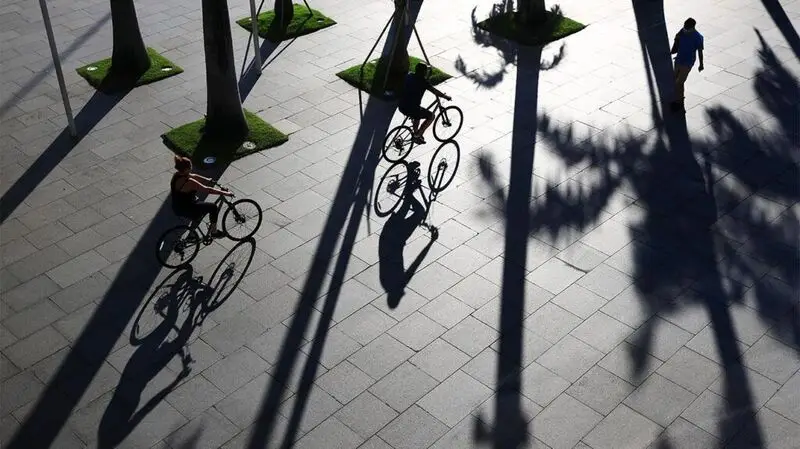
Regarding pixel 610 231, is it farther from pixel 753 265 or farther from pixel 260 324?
pixel 260 324

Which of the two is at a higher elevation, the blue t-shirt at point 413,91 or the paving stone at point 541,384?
the blue t-shirt at point 413,91

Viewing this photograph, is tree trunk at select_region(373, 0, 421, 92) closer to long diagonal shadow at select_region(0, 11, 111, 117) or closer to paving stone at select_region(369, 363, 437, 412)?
long diagonal shadow at select_region(0, 11, 111, 117)

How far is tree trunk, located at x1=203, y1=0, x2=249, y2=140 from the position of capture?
15.6 metres

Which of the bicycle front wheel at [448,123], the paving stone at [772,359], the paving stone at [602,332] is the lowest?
the bicycle front wheel at [448,123]

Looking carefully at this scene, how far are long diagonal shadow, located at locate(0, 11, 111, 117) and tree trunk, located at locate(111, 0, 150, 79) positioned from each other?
1413 mm

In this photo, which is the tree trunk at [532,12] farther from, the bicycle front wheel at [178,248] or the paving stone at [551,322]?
the bicycle front wheel at [178,248]

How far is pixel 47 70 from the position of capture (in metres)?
18.6

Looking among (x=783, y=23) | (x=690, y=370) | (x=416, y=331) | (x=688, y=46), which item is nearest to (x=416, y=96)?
(x=416, y=331)

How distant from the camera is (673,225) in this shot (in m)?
13.7

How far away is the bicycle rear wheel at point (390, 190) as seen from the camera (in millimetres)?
14219

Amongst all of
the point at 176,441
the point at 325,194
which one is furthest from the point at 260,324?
the point at 325,194

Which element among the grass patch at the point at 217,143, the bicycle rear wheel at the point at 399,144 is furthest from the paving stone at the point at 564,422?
the grass patch at the point at 217,143

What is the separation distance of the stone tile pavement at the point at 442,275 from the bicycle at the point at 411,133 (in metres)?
0.27

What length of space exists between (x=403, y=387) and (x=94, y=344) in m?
3.83
